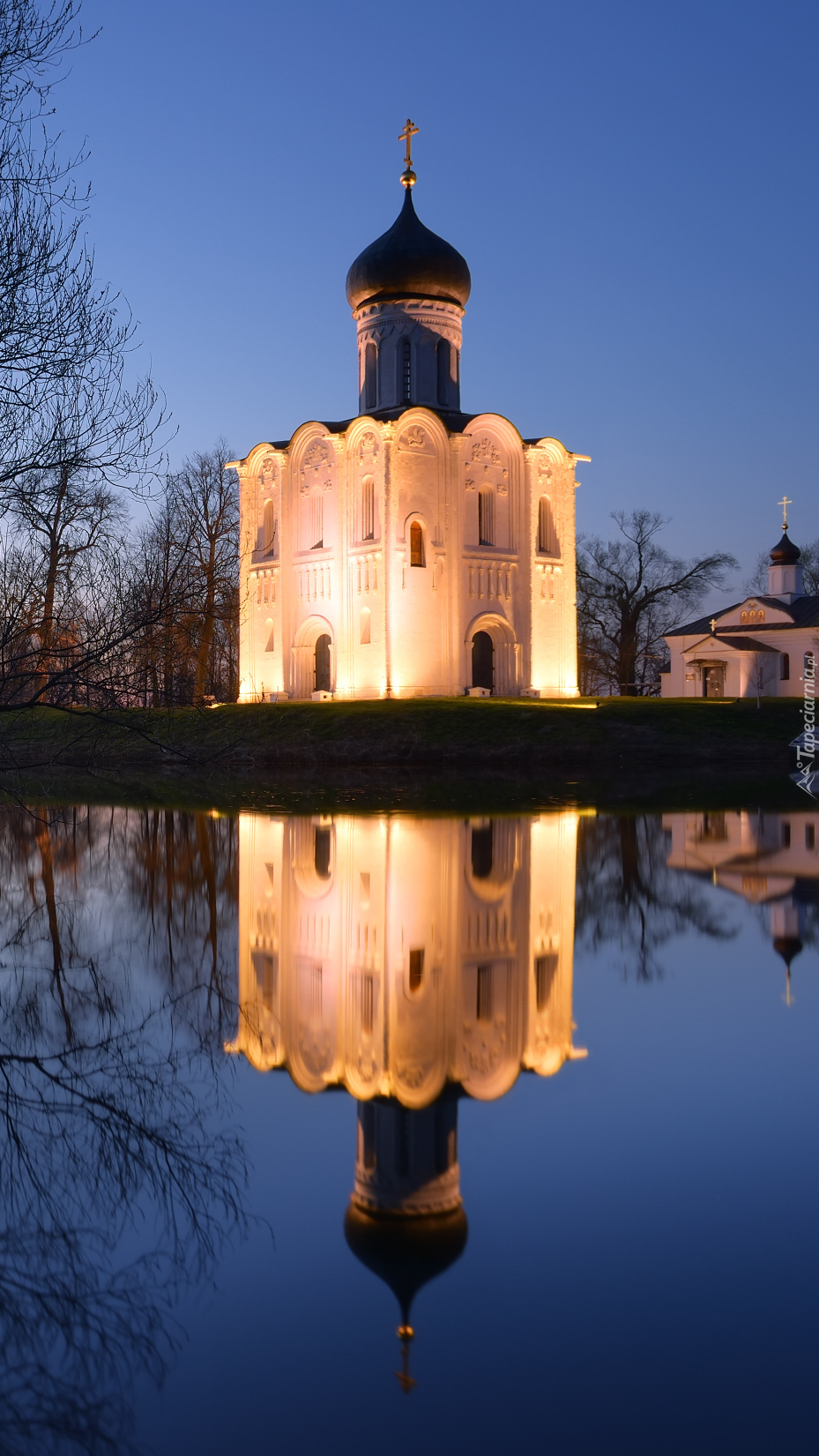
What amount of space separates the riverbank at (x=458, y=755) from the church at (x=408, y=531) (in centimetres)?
342

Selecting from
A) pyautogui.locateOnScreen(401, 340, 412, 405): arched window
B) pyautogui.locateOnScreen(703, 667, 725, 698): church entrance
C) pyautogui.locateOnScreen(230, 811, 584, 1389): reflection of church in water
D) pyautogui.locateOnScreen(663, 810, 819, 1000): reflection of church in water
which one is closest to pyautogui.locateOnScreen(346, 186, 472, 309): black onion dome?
pyautogui.locateOnScreen(401, 340, 412, 405): arched window

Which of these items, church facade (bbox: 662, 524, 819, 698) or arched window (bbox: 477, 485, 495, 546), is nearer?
arched window (bbox: 477, 485, 495, 546)

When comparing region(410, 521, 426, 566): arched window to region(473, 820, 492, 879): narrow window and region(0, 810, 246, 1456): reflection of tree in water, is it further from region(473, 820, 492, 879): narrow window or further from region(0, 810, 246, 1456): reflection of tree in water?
region(0, 810, 246, 1456): reflection of tree in water

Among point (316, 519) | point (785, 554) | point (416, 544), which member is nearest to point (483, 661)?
point (416, 544)

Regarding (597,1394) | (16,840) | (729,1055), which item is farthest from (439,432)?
(597,1394)

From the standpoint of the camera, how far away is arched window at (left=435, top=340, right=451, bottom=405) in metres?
37.2

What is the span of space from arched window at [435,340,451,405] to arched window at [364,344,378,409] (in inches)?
79.5

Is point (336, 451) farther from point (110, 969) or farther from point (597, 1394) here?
point (597, 1394)

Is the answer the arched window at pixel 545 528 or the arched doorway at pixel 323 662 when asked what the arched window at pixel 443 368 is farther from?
the arched doorway at pixel 323 662

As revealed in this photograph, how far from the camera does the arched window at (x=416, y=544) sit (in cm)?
3569

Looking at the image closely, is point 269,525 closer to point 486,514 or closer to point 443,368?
point 486,514

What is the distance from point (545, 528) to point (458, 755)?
1382cm

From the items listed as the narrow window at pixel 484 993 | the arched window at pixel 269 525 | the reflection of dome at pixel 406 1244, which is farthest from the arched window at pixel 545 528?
the reflection of dome at pixel 406 1244

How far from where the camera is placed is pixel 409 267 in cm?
3662
